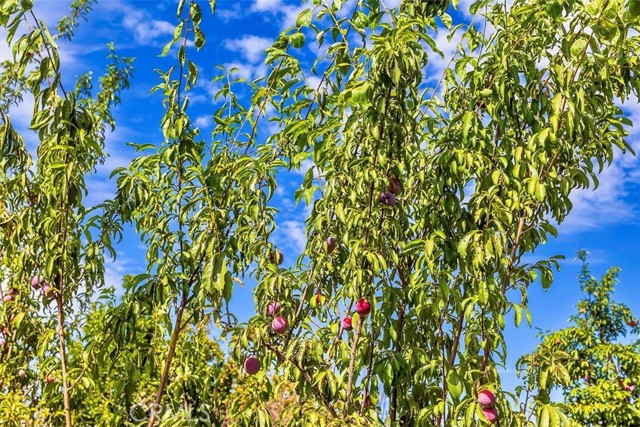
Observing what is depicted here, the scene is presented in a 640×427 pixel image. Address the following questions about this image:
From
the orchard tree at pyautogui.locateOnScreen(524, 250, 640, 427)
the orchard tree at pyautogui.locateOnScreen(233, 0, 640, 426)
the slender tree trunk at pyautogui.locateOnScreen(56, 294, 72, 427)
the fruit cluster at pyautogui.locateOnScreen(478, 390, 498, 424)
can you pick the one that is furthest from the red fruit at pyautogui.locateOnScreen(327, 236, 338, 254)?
the orchard tree at pyautogui.locateOnScreen(524, 250, 640, 427)

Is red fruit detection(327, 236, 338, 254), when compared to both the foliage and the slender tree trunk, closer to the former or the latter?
the foliage

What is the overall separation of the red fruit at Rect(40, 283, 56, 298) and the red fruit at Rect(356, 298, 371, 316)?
4.51 ft

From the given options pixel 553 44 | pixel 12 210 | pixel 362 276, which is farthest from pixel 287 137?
pixel 12 210

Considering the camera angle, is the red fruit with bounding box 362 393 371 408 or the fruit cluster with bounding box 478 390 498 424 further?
the red fruit with bounding box 362 393 371 408

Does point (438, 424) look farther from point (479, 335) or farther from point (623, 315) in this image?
point (623, 315)

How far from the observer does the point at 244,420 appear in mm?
2627

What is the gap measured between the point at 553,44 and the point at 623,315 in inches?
226

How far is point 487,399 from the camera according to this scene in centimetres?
231

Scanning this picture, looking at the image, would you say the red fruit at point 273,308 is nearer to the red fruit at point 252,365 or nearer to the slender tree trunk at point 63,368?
the red fruit at point 252,365

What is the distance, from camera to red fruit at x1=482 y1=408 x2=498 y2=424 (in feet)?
7.68

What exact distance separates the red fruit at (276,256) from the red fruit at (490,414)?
0.95 meters

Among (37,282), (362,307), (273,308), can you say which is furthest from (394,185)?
(37,282)

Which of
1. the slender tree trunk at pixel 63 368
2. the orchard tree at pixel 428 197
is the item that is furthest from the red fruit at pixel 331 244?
the slender tree trunk at pixel 63 368

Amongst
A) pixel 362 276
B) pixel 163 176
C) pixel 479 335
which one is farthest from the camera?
pixel 163 176
